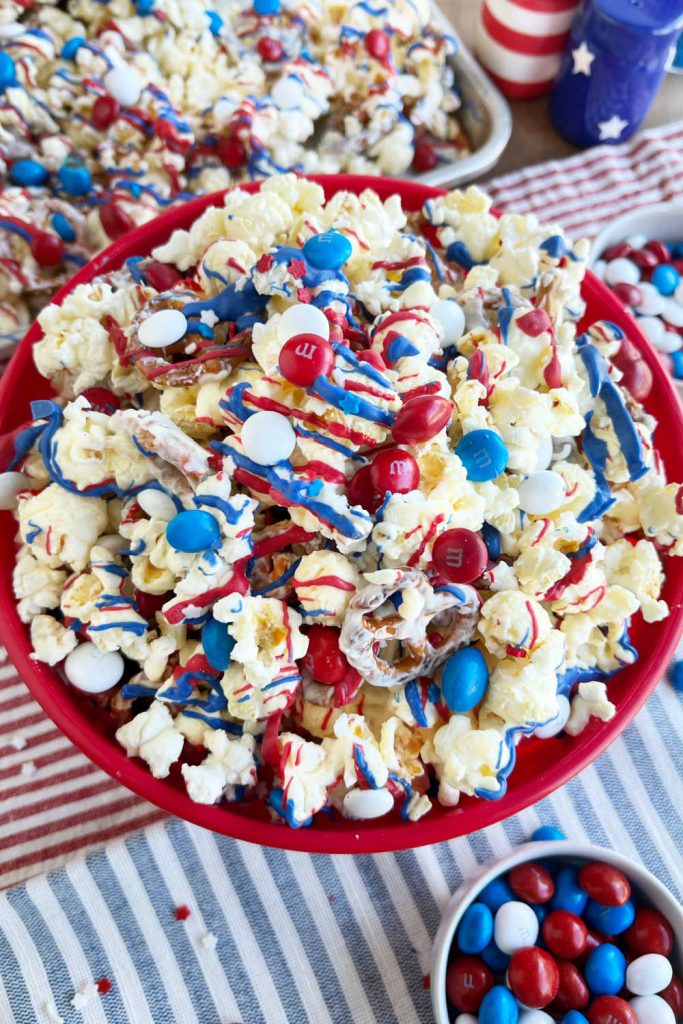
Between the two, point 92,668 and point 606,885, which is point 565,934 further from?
point 92,668

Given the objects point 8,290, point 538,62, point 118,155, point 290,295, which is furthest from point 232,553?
point 538,62

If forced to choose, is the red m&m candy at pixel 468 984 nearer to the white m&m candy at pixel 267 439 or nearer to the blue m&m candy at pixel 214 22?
the white m&m candy at pixel 267 439

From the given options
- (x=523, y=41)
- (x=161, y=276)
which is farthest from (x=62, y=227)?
(x=523, y=41)

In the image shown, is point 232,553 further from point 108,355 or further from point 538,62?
point 538,62

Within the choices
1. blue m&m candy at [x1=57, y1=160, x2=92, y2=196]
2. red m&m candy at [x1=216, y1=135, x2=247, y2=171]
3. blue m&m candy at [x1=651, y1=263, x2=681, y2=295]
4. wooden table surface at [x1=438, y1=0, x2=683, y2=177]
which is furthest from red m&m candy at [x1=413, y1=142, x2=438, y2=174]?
blue m&m candy at [x1=57, y1=160, x2=92, y2=196]

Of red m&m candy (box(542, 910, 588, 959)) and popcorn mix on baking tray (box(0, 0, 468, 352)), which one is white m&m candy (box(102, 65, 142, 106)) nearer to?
popcorn mix on baking tray (box(0, 0, 468, 352))

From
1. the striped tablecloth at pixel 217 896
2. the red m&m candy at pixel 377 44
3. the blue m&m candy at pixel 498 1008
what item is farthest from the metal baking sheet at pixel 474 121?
the blue m&m candy at pixel 498 1008
